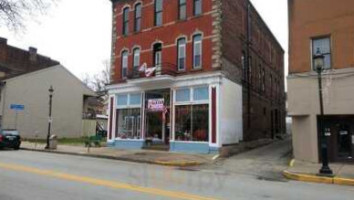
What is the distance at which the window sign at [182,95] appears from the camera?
79.3 feet

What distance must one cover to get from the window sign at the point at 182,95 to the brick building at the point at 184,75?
0.06 meters

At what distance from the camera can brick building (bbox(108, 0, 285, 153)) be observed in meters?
23.3

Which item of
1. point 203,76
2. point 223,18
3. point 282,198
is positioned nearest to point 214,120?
point 203,76

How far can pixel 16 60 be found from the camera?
46.6m

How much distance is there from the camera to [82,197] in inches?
361

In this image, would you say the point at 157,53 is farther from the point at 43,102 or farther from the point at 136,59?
the point at 43,102

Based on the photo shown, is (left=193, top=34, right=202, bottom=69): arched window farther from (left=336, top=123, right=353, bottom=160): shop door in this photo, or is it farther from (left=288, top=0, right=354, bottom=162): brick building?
(left=336, top=123, right=353, bottom=160): shop door

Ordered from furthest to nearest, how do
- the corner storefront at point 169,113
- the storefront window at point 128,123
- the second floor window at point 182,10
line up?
1. the storefront window at point 128,123
2. the second floor window at point 182,10
3. the corner storefront at point 169,113

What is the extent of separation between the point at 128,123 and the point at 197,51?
7.48 metres

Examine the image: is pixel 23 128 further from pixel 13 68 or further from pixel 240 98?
pixel 240 98

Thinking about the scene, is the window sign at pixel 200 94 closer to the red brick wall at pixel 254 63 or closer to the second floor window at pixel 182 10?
the red brick wall at pixel 254 63

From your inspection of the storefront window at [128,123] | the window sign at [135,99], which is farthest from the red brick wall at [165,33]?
the storefront window at [128,123]

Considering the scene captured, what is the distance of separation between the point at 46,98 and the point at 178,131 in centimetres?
2426

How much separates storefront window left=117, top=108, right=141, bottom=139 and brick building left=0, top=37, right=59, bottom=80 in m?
19.4
